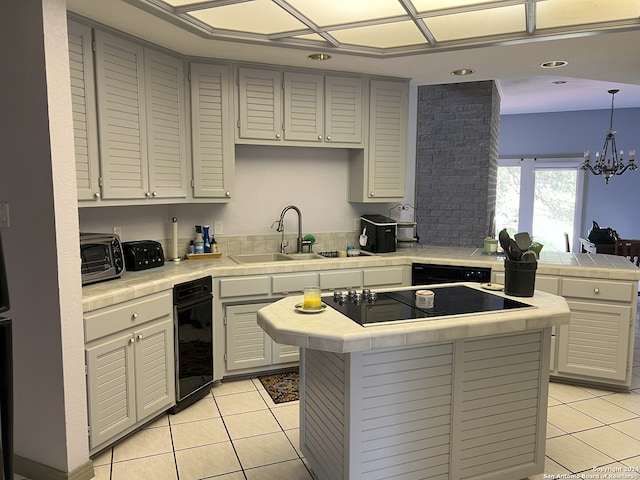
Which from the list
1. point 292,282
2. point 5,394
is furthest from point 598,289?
point 5,394

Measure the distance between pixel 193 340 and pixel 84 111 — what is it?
1582 mm

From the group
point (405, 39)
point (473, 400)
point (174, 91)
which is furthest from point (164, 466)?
point (405, 39)

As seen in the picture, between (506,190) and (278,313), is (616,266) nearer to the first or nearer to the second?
(278,313)

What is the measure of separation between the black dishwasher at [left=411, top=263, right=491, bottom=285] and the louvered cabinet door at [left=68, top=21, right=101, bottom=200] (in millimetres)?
2495

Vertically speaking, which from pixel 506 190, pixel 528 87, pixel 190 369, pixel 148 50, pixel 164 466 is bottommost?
pixel 164 466

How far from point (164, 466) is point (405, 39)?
305 cm

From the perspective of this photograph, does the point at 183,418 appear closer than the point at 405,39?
Yes

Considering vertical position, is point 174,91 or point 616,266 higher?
point 174,91

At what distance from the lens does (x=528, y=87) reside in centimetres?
592

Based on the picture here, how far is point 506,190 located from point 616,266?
16.6ft

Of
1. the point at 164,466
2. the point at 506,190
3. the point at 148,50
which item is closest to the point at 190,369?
the point at 164,466

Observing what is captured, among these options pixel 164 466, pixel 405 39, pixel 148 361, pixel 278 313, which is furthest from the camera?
pixel 405 39

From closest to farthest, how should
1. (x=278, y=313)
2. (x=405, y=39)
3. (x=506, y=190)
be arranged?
(x=278, y=313)
(x=405, y=39)
(x=506, y=190)

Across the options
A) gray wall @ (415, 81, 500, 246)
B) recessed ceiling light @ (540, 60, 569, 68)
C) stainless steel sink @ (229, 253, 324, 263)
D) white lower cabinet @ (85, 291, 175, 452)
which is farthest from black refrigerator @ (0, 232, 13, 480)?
gray wall @ (415, 81, 500, 246)
